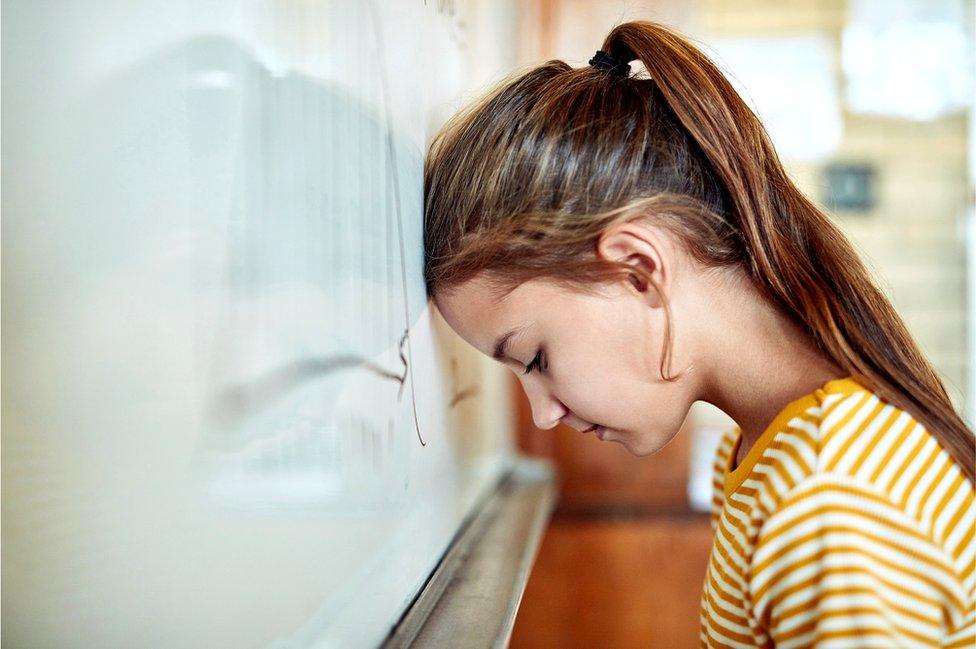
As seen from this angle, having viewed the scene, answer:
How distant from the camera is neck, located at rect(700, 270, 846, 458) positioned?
0.74m

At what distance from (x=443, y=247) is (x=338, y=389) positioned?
26 centimetres

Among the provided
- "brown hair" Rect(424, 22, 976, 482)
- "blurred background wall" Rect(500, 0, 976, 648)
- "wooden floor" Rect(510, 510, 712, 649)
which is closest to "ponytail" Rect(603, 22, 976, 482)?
"brown hair" Rect(424, 22, 976, 482)

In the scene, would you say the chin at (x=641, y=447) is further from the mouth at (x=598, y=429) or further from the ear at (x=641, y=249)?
the ear at (x=641, y=249)

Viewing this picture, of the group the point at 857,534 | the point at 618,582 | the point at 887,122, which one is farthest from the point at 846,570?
the point at 887,122

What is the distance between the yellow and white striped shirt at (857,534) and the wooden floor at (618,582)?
0.72m

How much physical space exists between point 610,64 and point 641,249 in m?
0.20

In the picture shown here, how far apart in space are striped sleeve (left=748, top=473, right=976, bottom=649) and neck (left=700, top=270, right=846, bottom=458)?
0.16m

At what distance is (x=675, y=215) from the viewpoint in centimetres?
72

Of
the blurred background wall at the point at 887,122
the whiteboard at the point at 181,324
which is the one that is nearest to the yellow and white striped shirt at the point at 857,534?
the whiteboard at the point at 181,324

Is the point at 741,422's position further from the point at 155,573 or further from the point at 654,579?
the point at 654,579

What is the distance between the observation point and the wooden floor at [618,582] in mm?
1437

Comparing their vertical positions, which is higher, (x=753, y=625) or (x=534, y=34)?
(x=534, y=34)

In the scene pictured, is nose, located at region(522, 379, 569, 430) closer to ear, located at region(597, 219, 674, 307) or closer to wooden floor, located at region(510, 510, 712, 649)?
ear, located at region(597, 219, 674, 307)

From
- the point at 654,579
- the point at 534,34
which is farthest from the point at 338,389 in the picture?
the point at 534,34
